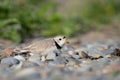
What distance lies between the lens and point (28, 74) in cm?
253

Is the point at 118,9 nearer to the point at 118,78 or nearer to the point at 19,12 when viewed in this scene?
the point at 19,12

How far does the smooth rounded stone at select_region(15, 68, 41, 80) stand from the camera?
251cm

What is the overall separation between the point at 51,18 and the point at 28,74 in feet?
14.2

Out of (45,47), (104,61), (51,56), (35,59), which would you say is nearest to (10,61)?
(35,59)

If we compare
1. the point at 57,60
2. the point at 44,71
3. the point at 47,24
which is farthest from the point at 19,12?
the point at 44,71

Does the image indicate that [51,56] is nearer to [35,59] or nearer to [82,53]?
[35,59]

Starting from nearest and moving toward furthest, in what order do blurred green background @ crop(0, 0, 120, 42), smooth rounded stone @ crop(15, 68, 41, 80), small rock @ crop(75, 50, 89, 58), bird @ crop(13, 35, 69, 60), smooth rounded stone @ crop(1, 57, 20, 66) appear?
1. smooth rounded stone @ crop(15, 68, 41, 80)
2. smooth rounded stone @ crop(1, 57, 20, 66)
3. bird @ crop(13, 35, 69, 60)
4. small rock @ crop(75, 50, 89, 58)
5. blurred green background @ crop(0, 0, 120, 42)

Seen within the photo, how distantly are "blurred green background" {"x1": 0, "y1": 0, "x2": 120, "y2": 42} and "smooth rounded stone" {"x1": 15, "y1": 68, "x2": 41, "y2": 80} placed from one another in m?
2.80

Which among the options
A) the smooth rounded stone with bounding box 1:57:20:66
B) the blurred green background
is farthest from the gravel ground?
Result: the blurred green background

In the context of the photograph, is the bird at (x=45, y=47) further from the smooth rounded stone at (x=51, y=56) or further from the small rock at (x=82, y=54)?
the small rock at (x=82, y=54)

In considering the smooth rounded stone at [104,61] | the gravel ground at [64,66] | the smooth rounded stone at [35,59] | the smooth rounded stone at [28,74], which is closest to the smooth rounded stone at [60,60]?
the gravel ground at [64,66]

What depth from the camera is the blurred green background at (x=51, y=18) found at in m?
5.64

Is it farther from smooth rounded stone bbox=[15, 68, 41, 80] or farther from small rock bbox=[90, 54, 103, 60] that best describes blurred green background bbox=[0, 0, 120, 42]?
smooth rounded stone bbox=[15, 68, 41, 80]

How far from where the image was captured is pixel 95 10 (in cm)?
834
